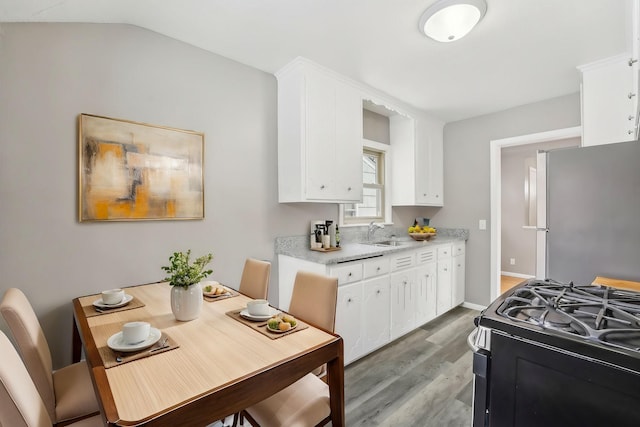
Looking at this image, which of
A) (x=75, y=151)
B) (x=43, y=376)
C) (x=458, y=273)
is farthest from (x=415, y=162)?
(x=43, y=376)

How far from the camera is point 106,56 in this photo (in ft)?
6.05

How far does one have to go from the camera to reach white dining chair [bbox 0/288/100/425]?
114cm

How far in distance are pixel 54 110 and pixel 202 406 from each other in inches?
73.7

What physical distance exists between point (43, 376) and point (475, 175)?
166 inches

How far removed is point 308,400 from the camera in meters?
1.26

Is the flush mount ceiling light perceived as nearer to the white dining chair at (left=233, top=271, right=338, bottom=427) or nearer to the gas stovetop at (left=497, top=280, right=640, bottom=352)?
the gas stovetop at (left=497, top=280, right=640, bottom=352)

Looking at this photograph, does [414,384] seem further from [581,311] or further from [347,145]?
[347,145]

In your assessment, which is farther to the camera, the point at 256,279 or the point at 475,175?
the point at 475,175

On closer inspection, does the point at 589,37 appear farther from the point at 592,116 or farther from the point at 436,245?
the point at 436,245

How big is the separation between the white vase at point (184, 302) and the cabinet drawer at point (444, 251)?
2797mm

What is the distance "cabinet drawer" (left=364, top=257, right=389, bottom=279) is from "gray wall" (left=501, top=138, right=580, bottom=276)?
3.94 meters

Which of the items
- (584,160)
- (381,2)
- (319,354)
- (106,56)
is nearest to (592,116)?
(584,160)

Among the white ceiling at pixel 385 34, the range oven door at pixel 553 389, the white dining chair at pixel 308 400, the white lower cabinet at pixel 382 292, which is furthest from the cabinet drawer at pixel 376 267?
the white ceiling at pixel 385 34

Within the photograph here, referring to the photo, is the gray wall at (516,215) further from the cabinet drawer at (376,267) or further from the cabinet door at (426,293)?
the cabinet drawer at (376,267)
